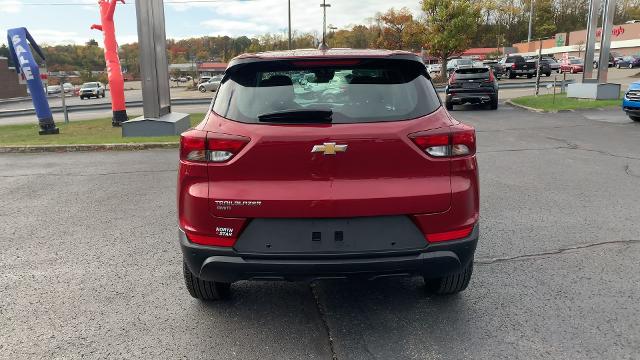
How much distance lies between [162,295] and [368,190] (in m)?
1.90

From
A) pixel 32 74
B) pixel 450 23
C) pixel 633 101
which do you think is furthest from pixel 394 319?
pixel 450 23

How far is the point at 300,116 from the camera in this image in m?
2.81

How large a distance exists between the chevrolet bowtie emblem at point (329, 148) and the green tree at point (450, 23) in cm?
3539

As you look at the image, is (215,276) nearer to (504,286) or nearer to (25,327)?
(25,327)

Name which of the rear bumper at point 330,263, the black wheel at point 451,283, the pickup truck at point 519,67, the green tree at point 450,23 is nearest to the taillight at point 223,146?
the rear bumper at point 330,263

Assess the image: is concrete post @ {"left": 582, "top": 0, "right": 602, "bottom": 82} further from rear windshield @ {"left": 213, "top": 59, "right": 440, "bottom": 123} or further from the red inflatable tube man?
rear windshield @ {"left": 213, "top": 59, "right": 440, "bottom": 123}

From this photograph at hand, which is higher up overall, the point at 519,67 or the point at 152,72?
the point at 519,67

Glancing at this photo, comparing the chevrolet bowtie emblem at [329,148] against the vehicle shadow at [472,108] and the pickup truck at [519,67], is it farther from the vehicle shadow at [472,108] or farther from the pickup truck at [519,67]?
the pickup truck at [519,67]

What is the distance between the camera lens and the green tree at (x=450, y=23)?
3531 cm

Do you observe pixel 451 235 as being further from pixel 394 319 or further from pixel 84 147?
pixel 84 147

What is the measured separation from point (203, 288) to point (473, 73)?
1656 cm

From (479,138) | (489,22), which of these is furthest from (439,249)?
(489,22)

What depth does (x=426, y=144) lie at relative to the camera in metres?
2.79

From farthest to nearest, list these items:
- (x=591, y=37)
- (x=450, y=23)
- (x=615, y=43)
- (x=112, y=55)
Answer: (x=615, y=43), (x=450, y=23), (x=591, y=37), (x=112, y=55)
